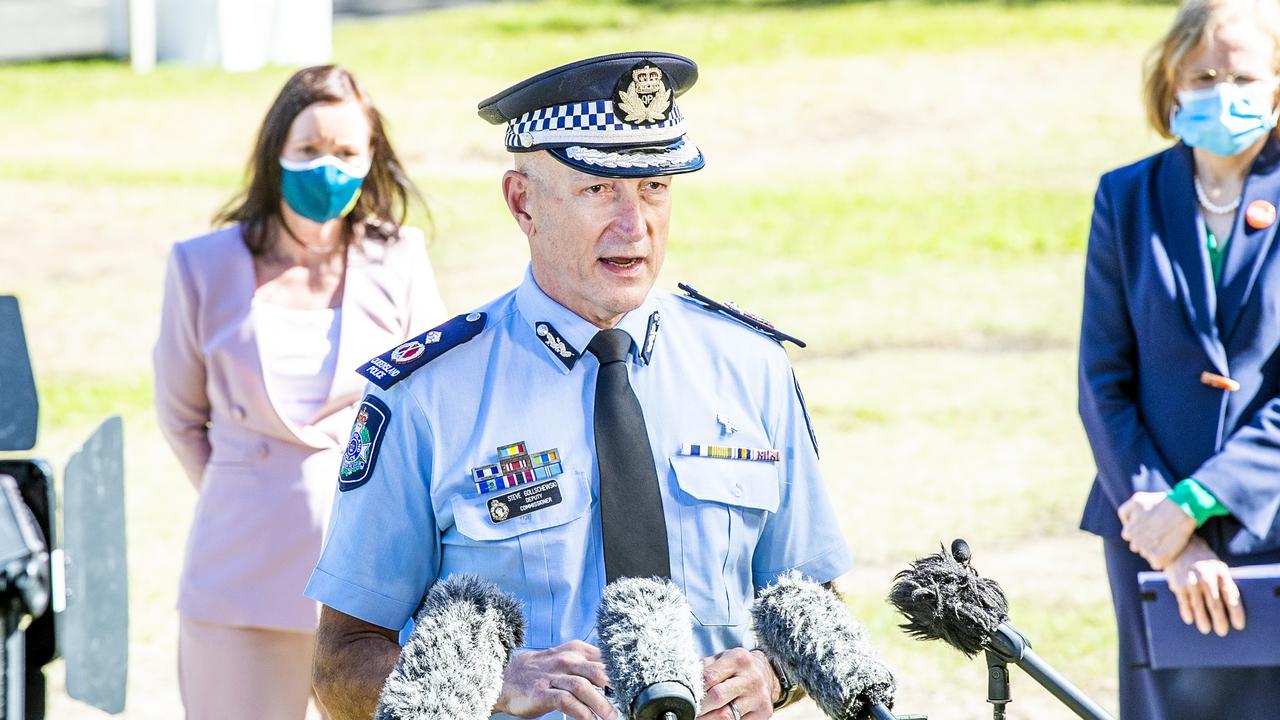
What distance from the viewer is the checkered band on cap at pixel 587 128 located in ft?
9.76

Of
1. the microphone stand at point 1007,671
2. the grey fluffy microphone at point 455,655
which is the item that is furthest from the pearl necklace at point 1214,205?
the grey fluffy microphone at point 455,655

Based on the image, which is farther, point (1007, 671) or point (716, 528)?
point (716, 528)

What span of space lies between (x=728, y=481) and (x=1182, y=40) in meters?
2.18

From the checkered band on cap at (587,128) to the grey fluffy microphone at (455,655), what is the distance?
924mm

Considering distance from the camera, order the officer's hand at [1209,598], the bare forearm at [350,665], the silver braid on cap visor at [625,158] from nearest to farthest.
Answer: the bare forearm at [350,665] → the silver braid on cap visor at [625,158] → the officer's hand at [1209,598]

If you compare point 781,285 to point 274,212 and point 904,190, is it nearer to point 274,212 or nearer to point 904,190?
point 904,190

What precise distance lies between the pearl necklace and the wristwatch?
2177 millimetres

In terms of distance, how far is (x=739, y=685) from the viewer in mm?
2684

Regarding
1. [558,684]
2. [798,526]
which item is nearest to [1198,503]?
[798,526]

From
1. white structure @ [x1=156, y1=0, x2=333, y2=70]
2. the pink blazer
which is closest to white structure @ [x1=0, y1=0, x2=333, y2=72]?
white structure @ [x1=156, y1=0, x2=333, y2=70]

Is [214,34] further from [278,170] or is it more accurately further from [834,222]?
[278,170]

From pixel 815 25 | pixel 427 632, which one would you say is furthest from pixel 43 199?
pixel 427 632

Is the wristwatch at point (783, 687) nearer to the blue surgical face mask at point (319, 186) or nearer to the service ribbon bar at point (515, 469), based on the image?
the service ribbon bar at point (515, 469)

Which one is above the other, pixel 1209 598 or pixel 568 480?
pixel 568 480
